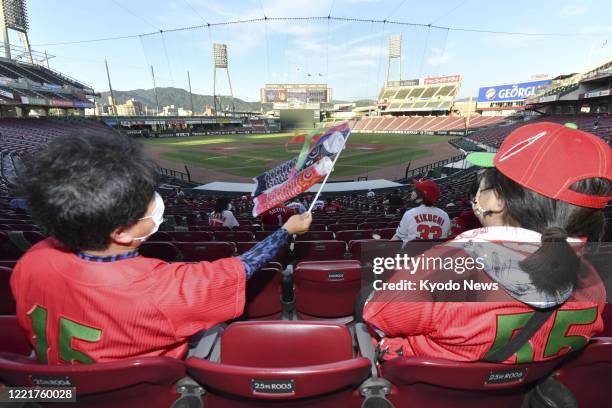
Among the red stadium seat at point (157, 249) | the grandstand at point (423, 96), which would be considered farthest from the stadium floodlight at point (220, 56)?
the red stadium seat at point (157, 249)

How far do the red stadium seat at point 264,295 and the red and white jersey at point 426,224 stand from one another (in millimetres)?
1947

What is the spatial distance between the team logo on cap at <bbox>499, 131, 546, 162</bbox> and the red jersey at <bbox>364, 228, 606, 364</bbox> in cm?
54

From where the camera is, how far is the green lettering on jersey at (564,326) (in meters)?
1.27

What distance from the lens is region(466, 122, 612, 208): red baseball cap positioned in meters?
1.26

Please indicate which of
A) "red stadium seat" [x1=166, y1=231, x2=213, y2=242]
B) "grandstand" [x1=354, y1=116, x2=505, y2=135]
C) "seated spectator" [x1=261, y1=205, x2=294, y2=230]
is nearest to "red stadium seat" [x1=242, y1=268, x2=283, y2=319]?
"red stadium seat" [x1=166, y1=231, x2=213, y2=242]

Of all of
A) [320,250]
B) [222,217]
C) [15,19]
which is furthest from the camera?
[15,19]

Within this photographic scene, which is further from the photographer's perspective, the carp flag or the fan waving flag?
the fan waving flag

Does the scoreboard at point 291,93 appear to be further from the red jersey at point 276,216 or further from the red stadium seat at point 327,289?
the red stadium seat at point 327,289

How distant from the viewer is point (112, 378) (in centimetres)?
125

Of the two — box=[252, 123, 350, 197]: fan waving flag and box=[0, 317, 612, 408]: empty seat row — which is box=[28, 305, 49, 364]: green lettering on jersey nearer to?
box=[0, 317, 612, 408]: empty seat row

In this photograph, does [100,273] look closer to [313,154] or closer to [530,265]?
[530,265]

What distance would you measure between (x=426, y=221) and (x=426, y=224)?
4cm

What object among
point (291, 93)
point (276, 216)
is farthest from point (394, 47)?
point (276, 216)

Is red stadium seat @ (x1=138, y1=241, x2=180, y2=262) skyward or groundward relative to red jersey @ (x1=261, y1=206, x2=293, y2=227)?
skyward
